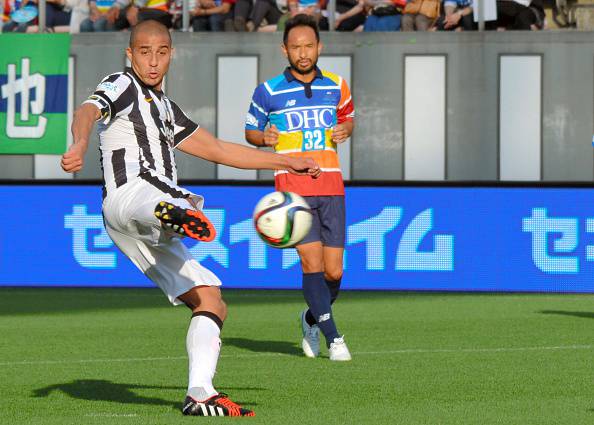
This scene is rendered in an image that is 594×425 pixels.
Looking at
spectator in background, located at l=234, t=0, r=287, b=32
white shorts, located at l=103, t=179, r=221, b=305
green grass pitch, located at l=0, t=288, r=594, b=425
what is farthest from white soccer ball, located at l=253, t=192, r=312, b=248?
spectator in background, located at l=234, t=0, r=287, b=32

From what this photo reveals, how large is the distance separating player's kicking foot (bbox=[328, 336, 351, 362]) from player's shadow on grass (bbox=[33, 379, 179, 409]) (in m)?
1.73

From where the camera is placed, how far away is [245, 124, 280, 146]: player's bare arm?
31.3 feet

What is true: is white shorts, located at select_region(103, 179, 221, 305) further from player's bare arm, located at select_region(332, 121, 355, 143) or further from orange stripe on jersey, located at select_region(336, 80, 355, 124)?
orange stripe on jersey, located at select_region(336, 80, 355, 124)

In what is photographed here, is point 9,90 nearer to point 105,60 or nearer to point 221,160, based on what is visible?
point 105,60

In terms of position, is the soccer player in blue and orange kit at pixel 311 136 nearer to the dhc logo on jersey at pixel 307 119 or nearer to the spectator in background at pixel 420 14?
the dhc logo on jersey at pixel 307 119

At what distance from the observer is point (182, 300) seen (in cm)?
695

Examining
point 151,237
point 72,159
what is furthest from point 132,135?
point 72,159

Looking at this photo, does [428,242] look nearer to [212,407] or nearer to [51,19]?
[51,19]

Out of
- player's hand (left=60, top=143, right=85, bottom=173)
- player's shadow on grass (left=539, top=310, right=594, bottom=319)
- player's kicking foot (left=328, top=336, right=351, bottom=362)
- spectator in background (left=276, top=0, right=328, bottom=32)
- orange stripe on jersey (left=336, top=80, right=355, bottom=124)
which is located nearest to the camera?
player's hand (left=60, top=143, right=85, bottom=173)

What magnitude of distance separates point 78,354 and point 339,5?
10995mm

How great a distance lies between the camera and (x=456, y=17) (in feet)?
64.3

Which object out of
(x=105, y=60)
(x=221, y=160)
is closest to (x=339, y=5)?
(x=105, y=60)

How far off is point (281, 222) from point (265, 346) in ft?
11.4

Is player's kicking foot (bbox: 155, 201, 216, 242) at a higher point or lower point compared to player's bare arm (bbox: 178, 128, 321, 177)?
lower
